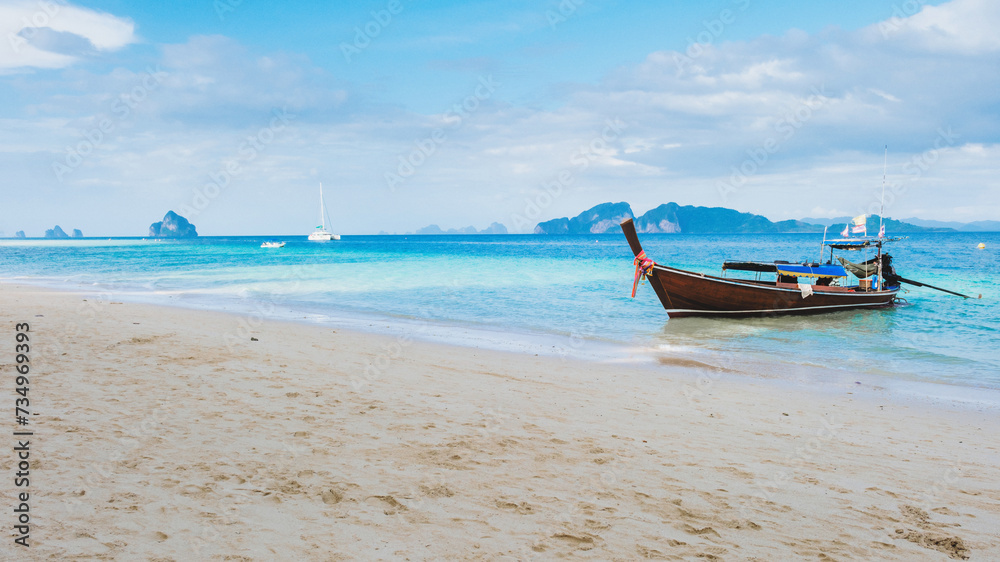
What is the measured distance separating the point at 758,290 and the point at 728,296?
1057 mm

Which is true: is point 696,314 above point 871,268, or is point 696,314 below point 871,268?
below

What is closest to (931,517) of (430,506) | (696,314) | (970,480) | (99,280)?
(970,480)

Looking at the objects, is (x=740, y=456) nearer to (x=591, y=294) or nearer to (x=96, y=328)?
(x=96, y=328)

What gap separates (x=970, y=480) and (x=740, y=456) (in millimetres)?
2193

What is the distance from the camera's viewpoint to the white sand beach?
384 cm

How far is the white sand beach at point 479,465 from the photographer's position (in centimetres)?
384

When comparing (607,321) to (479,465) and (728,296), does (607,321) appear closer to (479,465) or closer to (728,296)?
(728,296)

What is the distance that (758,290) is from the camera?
1808 centimetres

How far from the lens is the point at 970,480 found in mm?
5395
